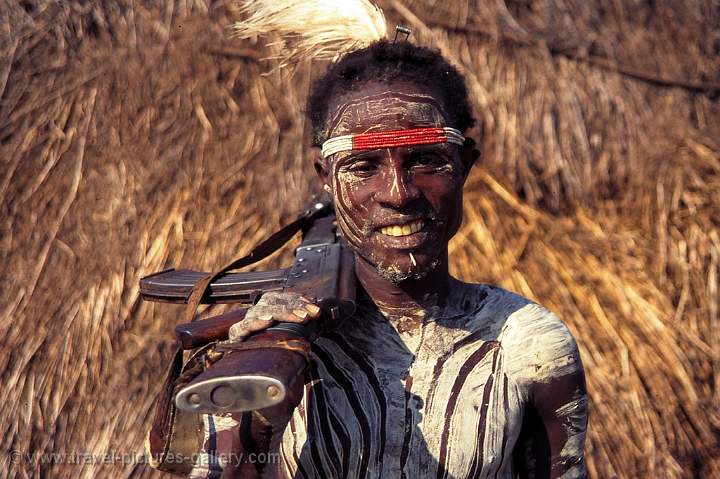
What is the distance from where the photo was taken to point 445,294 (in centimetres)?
206

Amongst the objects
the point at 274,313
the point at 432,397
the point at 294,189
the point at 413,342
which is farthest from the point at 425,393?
the point at 294,189

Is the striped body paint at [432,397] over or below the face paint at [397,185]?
below

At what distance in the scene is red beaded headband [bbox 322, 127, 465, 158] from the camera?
6.07ft

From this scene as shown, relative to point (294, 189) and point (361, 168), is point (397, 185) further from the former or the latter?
point (294, 189)

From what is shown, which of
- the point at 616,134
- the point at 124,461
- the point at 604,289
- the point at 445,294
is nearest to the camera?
Result: the point at 445,294

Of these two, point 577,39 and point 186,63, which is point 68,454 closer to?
point 186,63

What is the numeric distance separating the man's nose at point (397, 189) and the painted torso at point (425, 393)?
1.04ft

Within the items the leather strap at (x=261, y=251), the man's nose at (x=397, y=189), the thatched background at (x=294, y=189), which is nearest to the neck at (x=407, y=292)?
the man's nose at (x=397, y=189)

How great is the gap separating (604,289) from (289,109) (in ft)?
6.11

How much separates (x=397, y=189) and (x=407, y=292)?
0.29 meters

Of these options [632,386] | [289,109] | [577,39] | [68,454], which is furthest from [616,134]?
[68,454]

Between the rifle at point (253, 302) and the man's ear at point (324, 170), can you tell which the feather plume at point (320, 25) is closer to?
the man's ear at point (324, 170)

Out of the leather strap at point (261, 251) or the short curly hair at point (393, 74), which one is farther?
the leather strap at point (261, 251)

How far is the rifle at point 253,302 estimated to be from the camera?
1275 mm
